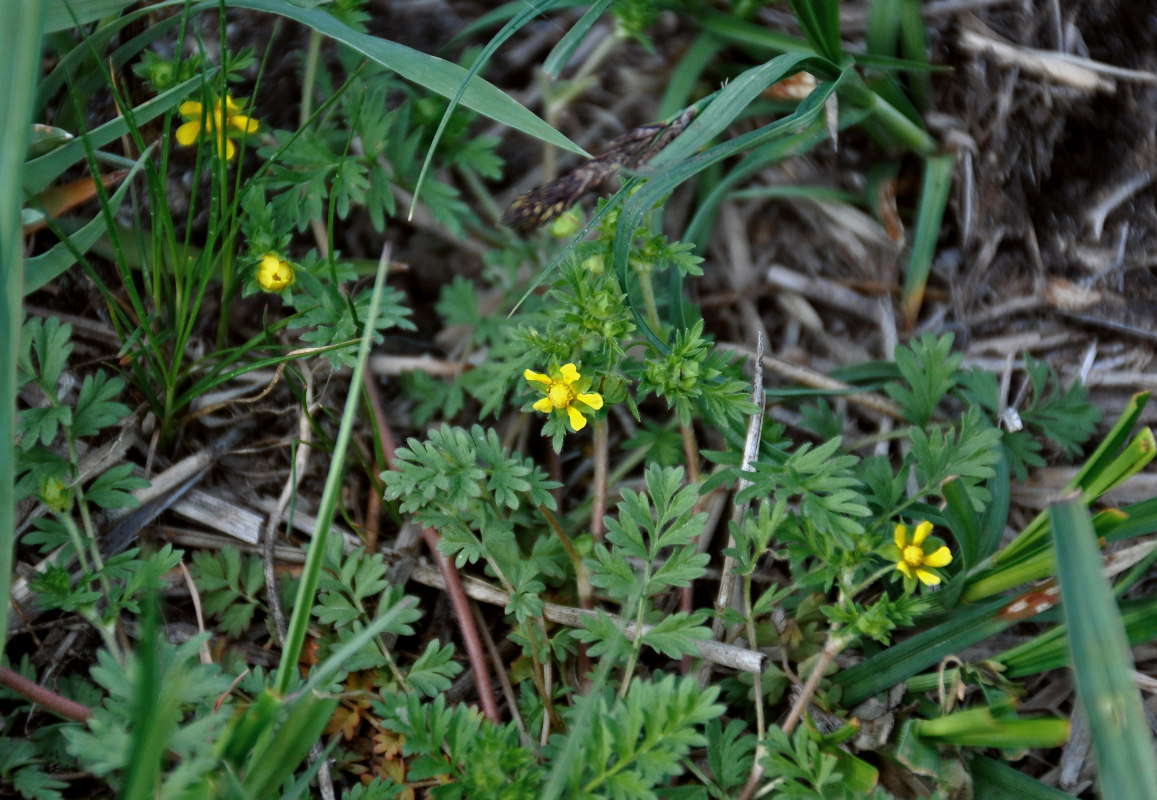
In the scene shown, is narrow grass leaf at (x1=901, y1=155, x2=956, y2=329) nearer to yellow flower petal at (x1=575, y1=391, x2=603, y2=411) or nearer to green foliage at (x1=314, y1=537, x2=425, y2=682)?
yellow flower petal at (x1=575, y1=391, x2=603, y2=411)

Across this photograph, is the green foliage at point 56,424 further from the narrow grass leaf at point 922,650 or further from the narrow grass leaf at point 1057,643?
the narrow grass leaf at point 1057,643

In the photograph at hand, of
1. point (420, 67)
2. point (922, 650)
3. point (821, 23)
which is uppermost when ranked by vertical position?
point (821, 23)

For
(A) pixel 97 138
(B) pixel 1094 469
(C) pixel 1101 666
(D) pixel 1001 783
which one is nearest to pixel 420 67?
(A) pixel 97 138

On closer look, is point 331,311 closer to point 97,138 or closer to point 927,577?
point 97,138

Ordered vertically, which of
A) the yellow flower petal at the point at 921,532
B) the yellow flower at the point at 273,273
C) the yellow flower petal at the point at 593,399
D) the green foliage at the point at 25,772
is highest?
the yellow flower at the point at 273,273

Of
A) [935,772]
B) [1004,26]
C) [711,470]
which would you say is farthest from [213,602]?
[1004,26]

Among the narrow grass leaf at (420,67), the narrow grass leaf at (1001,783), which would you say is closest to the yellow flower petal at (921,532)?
the narrow grass leaf at (1001,783)

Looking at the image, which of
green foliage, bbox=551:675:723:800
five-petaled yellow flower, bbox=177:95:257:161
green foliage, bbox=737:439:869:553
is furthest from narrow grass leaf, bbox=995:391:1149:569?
five-petaled yellow flower, bbox=177:95:257:161
